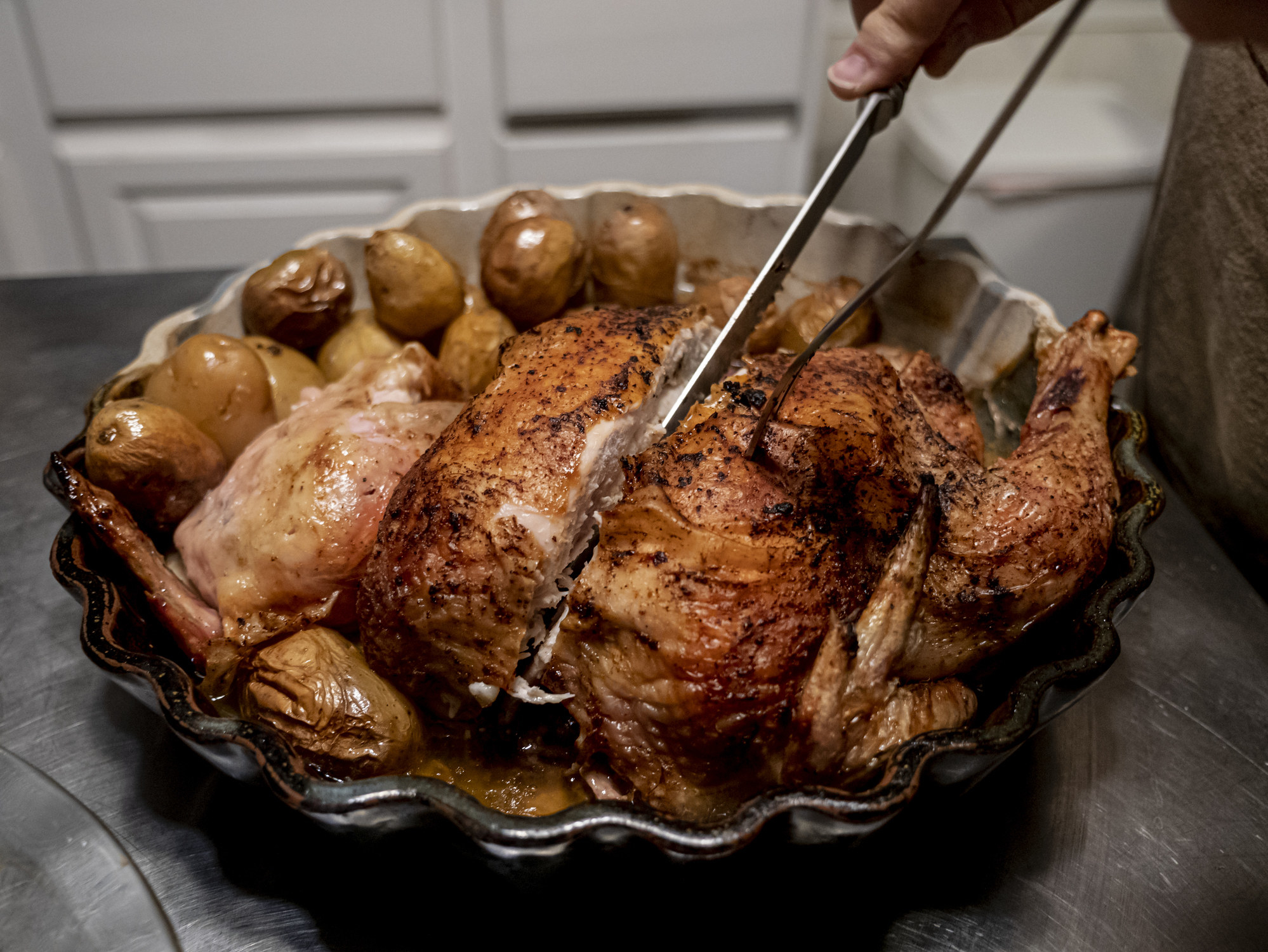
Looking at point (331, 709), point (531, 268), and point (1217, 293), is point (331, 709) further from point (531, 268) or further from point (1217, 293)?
point (1217, 293)

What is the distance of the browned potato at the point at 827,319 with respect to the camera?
4.24 feet

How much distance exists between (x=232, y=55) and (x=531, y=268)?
51.6 inches

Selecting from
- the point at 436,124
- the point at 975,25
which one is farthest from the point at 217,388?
the point at 436,124

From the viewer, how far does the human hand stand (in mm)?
968

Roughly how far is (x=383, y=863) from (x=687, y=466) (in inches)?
17.9

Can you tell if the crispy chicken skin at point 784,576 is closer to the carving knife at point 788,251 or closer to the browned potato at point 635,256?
the carving knife at point 788,251

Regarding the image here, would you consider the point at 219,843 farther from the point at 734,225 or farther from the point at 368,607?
the point at 734,225


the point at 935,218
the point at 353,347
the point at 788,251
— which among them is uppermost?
the point at 935,218

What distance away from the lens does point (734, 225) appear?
1440 millimetres

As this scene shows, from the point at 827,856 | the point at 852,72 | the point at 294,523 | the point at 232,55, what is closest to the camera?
the point at 827,856

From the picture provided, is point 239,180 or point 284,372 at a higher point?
point 284,372

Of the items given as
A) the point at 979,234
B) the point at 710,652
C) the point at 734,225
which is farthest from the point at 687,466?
the point at 979,234

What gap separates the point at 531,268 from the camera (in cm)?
126

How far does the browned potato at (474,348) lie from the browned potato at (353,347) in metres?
0.09
